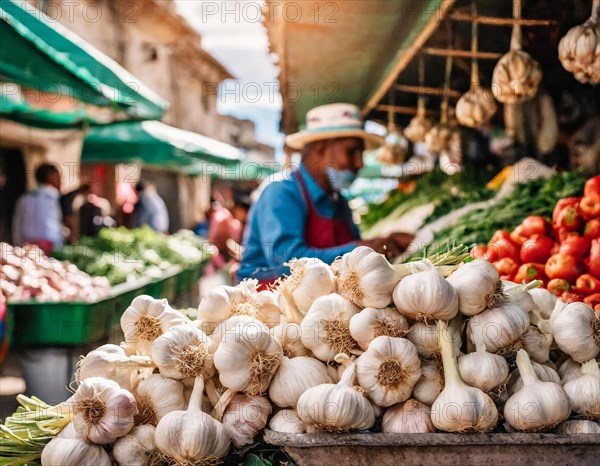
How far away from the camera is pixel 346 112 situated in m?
4.22

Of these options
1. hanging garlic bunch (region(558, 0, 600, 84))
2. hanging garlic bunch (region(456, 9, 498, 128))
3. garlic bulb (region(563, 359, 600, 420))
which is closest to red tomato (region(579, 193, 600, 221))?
hanging garlic bunch (region(558, 0, 600, 84))

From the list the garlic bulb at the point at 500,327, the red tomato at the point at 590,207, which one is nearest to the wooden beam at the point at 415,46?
the red tomato at the point at 590,207

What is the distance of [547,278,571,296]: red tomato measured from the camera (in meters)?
3.31

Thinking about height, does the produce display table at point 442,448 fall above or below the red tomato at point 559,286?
below

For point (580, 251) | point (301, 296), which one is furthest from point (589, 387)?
point (580, 251)

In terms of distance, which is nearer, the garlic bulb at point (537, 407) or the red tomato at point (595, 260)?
the garlic bulb at point (537, 407)

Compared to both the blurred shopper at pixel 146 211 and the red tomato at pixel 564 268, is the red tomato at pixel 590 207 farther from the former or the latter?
the blurred shopper at pixel 146 211

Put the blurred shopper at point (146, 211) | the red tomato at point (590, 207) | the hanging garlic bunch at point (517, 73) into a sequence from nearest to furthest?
the red tomato at point (590, 207), the hanging garlic bunch at point (517, 73), the blurred shopper at point (146, 211)

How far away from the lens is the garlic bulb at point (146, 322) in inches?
83.8

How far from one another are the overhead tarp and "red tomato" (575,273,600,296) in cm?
178

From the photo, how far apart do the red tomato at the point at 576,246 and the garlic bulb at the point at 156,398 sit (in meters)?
2.31

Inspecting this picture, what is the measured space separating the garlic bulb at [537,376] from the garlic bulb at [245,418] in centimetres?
77

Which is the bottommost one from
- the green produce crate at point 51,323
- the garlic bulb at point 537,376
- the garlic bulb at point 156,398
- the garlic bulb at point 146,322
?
the green produce crate at point 51,323

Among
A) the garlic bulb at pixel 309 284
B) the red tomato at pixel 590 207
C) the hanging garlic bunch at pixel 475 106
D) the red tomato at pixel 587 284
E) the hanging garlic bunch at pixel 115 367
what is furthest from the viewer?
the hanging garlic bunch at pixel 475 106
